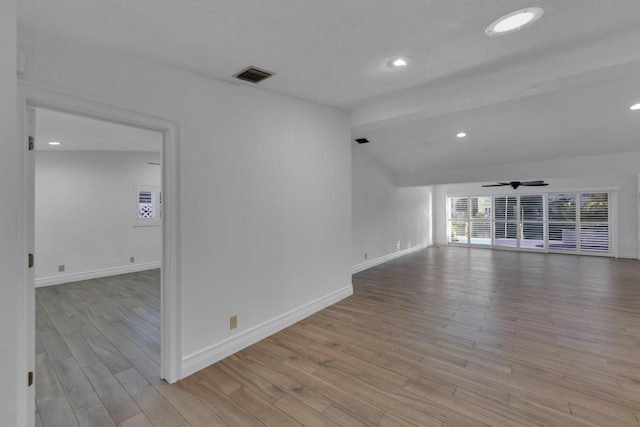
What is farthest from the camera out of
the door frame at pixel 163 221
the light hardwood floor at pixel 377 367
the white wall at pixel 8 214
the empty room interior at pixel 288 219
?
the light hardwood floor at pixel 377 367

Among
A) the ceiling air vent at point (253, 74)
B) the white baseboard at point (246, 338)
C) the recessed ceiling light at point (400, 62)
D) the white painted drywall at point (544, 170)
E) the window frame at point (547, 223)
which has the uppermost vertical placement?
the recessed ceiling light at point (400, 62)

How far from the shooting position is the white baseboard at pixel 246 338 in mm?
2352

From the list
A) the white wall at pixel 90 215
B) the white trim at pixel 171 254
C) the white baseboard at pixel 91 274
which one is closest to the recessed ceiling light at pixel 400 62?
the white trim at pixel 171 254

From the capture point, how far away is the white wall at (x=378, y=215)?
5941 millimetres

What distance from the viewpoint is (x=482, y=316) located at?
349cm

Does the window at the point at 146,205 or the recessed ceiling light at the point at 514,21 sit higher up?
the recessed ceiling light at the point at 514,21

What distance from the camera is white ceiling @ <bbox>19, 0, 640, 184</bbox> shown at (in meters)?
1.71

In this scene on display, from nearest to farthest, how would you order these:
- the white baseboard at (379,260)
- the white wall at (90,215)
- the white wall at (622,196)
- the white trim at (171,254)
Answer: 1. the white trim at (171,254)
2. the white wall at (90,215)
3. the white baseboard at (379,260)
4. the white wall at (622,196)

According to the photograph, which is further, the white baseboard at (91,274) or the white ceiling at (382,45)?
the white baseboard at (91,274)

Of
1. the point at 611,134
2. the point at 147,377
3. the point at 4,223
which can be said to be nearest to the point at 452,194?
the point at 611,134

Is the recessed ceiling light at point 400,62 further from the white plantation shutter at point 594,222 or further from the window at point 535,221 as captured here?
the white plantation shutter at point 594,222

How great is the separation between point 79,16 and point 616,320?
5.67 metres

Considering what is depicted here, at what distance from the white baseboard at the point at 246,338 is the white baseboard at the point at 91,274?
451 centimetres

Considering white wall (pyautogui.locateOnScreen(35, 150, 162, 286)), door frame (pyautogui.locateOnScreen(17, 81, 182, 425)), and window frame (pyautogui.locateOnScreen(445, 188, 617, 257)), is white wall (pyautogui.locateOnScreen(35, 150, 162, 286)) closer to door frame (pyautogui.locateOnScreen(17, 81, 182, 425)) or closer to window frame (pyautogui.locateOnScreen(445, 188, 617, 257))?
door frame (pyautogui.locateOnScreen(17, 81, 182, 425))
